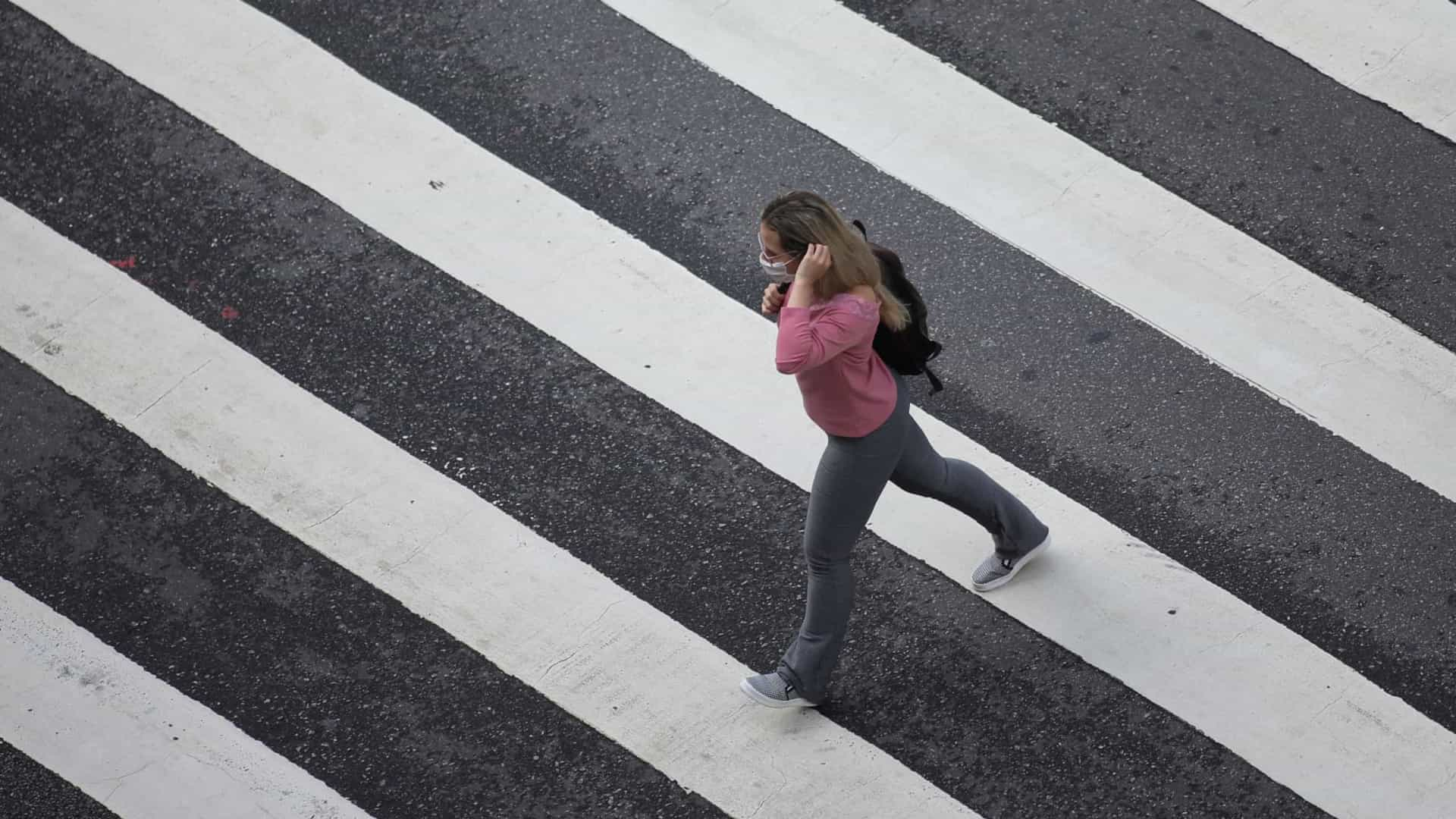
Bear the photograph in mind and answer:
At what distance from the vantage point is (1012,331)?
19.1 feet

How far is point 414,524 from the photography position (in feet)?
17.9

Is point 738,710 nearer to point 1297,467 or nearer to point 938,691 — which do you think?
point 938,691

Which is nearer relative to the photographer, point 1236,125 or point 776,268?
point 776,268

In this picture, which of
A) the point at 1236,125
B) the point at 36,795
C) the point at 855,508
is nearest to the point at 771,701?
the point at 855,508

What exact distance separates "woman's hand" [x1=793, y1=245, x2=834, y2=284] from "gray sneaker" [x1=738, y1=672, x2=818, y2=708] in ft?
4.57

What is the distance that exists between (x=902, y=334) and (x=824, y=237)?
0.45 m

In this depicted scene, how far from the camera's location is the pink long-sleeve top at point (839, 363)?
14.0ft

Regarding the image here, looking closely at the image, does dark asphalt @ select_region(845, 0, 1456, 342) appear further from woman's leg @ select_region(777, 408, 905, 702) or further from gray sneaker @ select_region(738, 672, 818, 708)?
gray sneaker @ select_region(738, 672, 818, 708)

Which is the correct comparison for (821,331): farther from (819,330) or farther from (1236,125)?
(1236,125)

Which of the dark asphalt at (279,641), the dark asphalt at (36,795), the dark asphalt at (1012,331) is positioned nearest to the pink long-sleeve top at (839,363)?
the dark asphalt at (1012,331)

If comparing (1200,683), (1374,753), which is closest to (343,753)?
(1200,683)

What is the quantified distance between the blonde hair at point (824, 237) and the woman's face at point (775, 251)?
0.4 inches

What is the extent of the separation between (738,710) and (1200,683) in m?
1.43

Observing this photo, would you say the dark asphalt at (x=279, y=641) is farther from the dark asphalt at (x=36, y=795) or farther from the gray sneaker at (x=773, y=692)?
the gray sneaker at (x=773, y=692)
